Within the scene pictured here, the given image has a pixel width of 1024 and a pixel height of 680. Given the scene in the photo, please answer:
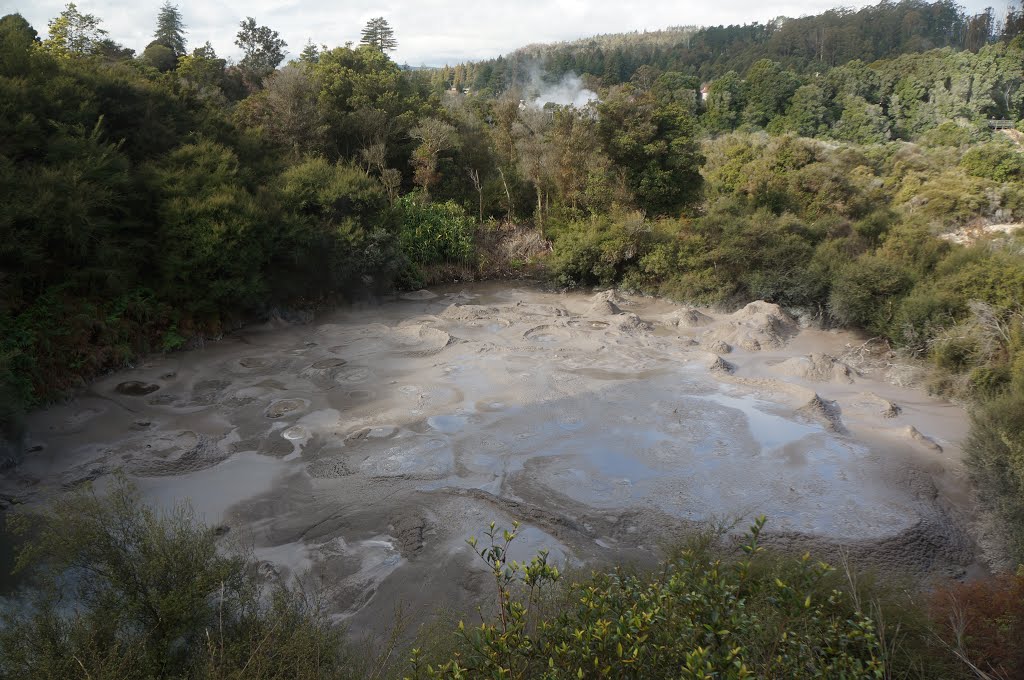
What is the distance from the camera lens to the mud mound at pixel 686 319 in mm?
14406

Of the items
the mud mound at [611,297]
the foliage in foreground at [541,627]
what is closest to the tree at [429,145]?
the mud mound at [611,297]

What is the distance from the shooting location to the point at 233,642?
4043mm

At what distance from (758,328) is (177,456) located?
1077cm

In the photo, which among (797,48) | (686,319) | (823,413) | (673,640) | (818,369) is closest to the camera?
(673,640)

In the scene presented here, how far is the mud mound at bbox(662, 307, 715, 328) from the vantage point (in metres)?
14.4

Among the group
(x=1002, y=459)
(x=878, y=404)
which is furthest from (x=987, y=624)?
(x=878, y=404)

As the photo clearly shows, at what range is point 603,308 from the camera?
49.2 ft

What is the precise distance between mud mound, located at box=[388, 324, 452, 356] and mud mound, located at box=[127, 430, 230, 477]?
4308 millimetres

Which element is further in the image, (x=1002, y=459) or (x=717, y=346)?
(x=717, y=346)

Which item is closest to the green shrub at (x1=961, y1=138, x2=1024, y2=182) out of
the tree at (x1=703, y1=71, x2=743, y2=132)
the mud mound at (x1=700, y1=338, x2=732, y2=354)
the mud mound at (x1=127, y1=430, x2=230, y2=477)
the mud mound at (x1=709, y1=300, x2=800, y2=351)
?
the tree at (x1=703, y1=71, x2=743, y2=132)

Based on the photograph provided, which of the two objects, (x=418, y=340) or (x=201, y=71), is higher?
(x=201, y=71)

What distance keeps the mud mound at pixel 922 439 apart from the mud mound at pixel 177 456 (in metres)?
9.37

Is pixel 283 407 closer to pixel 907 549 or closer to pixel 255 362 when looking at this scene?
pixel 255 362

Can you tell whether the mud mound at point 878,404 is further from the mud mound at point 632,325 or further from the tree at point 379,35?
the tree at point 379,35
